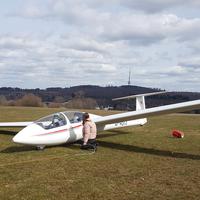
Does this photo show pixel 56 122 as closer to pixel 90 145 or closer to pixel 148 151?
pixel 90 145

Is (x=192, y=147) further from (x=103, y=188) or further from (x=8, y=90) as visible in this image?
(x=8, y=90)

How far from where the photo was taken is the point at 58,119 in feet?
46.5

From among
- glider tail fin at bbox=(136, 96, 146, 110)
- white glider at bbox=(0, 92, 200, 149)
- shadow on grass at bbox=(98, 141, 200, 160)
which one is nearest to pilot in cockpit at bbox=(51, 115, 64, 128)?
white glider at bbox=(0, 92, 200, 149)

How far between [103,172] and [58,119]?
16.1 feet

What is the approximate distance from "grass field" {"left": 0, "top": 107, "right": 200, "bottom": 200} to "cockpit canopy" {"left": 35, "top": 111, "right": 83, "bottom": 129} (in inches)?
35.3

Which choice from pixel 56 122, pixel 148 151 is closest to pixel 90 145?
pixel 56 122

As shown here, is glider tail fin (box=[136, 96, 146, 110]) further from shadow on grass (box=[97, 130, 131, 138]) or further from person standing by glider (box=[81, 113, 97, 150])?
person standing by glider (box=[81, 113, 97, 150])

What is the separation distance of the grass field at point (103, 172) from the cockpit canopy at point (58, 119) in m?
0.90

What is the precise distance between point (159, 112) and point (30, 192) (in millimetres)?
7478

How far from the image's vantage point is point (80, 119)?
49.2 feet

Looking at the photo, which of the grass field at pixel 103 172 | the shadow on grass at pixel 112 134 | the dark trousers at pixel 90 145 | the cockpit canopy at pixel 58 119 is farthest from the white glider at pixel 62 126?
the shadow on grass at pixel 112 134

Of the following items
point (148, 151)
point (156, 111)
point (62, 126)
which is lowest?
point (148, 151)

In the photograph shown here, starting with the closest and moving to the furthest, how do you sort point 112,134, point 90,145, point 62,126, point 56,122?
point 90,145 → point 56,122 → point 62,126 → point 112,134

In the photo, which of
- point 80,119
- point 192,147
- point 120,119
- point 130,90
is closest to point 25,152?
point 80,119
